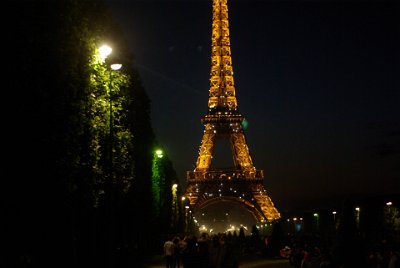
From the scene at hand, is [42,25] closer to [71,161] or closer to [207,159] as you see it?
[71,161]

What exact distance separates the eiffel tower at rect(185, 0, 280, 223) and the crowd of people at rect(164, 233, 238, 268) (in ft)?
228

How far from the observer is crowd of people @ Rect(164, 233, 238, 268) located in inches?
681

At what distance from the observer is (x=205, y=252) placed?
72.6ft

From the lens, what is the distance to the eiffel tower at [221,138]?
102 meters

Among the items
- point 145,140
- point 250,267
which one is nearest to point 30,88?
point 250,267

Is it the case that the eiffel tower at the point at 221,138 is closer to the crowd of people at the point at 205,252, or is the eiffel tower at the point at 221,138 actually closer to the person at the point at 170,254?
the crowd of people at the point at 205,252

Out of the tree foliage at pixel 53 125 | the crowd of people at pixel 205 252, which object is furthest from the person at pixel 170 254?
the tree foliage at pixel 53 125

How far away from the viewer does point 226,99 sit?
104500 millimetres

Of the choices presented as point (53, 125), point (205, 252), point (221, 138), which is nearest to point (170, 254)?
point (205, 252)

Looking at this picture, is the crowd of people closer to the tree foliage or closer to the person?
the person

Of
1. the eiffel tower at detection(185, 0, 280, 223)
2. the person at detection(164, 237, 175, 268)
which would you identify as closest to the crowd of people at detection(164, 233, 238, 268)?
the person at detection(164, 237, 175, 268)

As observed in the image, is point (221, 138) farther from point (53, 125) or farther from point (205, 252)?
point (53, 125)

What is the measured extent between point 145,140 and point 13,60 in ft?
87.1

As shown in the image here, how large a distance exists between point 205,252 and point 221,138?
273 ft
